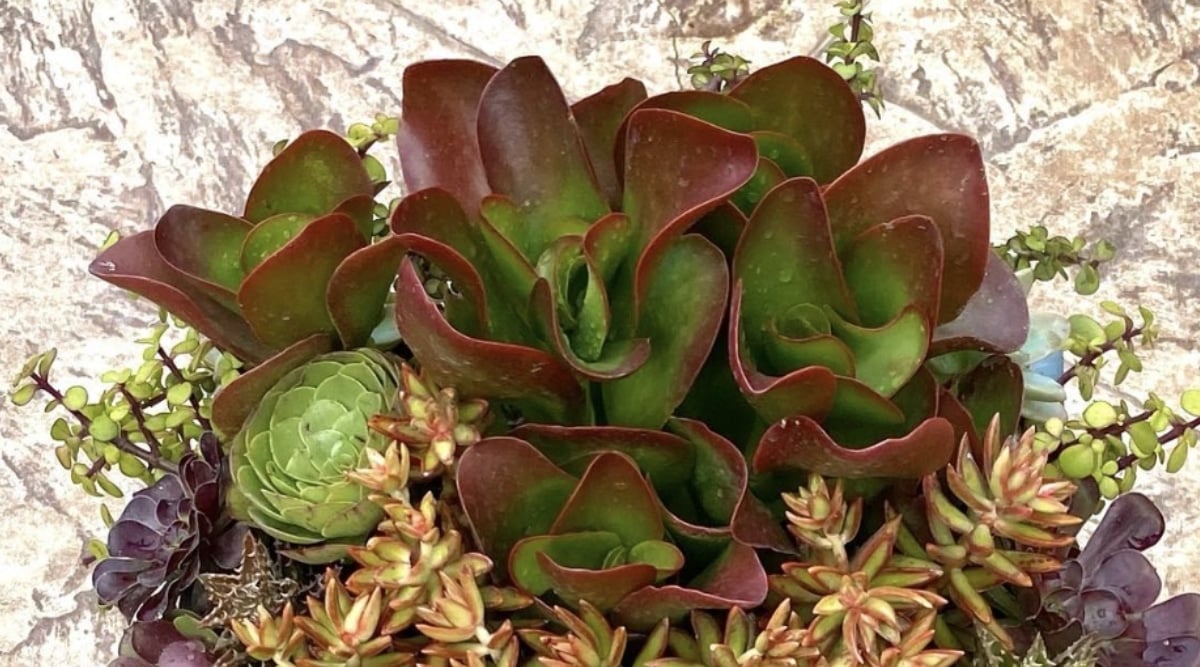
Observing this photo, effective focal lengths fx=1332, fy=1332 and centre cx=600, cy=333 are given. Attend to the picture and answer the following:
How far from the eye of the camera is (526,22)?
1406 mm

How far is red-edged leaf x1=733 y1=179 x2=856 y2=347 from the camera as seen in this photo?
50 cm

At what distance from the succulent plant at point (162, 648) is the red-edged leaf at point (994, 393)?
0.34m

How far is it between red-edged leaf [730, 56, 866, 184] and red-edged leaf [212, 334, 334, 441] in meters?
0.20

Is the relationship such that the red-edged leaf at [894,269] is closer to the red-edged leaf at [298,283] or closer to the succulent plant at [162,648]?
the red-edged leaf at [298,283]

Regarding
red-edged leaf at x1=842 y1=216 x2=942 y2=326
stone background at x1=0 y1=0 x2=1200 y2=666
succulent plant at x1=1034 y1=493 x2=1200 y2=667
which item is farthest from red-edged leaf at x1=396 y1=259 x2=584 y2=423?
stone background at x1=0 y1=0 x2=1200 y2=666

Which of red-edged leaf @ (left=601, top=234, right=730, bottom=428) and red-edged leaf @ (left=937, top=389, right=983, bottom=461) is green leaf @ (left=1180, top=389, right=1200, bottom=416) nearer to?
red-edged leaf @ (left=937, top=389, right=983, bottom=461)

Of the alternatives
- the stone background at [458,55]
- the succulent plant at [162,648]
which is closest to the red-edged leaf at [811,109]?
the succulent plant at [162,648]

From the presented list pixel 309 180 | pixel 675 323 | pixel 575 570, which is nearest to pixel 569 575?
pixel 575 570

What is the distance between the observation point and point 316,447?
0.52 meters

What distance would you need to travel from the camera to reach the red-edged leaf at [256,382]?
0.53 meters

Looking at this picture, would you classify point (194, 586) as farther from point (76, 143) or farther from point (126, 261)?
point (76, 143)

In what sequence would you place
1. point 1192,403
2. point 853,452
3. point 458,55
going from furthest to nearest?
1. point 458,55
2. point 1192,403
3. point 853,452

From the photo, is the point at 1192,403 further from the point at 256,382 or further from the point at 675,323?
the point at 256,382

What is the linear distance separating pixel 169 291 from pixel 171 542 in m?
0.13
